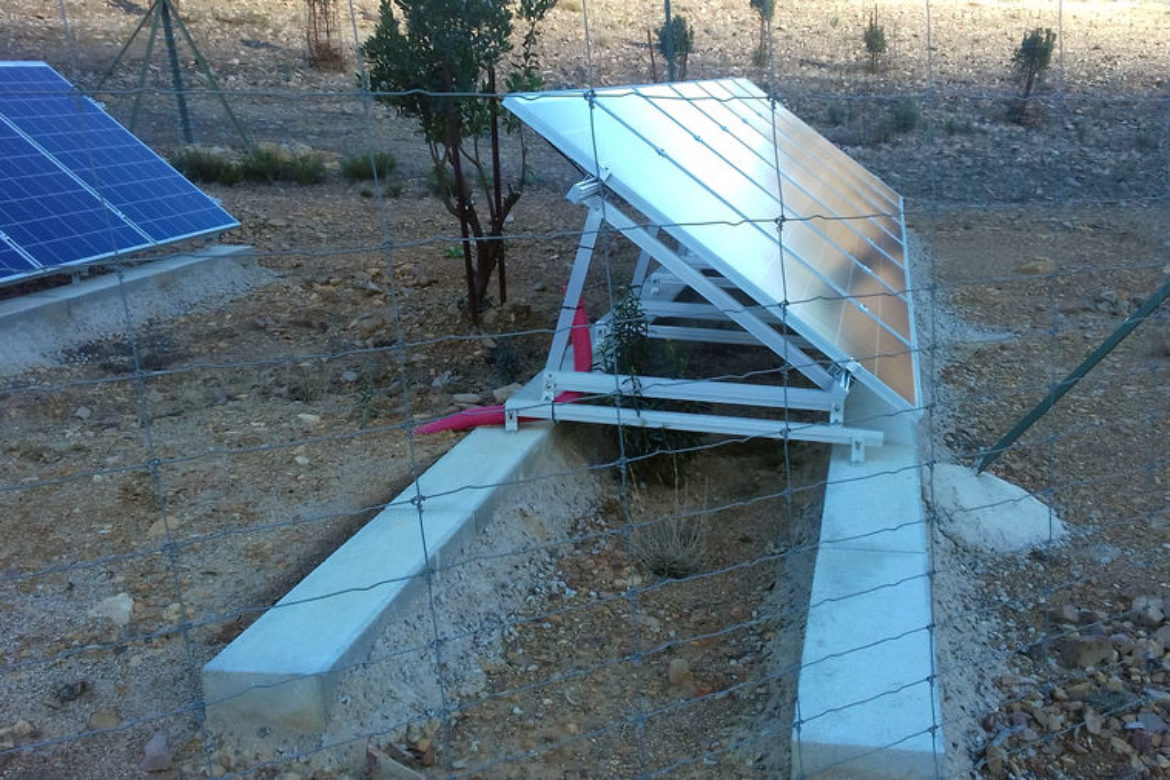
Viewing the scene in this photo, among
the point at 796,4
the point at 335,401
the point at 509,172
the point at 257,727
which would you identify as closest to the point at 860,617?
the point at 257,727

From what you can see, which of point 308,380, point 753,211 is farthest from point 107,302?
point 753,211

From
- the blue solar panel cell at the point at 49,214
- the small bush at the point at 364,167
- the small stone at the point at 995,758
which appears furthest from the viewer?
the small bush at the point at 364,167

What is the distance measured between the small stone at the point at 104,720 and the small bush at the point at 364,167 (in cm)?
883

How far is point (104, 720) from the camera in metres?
3.10

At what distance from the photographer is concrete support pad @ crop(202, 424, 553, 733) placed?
3055 millimetres

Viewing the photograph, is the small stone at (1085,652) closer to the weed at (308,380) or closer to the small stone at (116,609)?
the small stone at (116,609)

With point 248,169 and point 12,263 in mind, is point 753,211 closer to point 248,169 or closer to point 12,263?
point 12,263

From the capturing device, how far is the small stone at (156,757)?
293 centimetres

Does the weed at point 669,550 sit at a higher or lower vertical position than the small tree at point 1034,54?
lower

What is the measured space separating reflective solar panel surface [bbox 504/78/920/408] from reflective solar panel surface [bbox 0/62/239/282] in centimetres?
314

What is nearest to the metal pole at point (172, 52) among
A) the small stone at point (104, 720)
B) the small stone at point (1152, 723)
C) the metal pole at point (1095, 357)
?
the small stone at point (104, 720)

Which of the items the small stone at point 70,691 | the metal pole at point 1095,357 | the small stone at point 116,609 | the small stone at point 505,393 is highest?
the metal pole at point 1095,357

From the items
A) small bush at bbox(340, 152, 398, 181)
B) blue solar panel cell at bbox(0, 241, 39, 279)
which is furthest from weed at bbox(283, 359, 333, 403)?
small bush at bbox(340, 152, 398, 181)

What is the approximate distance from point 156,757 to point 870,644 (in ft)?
6.63
